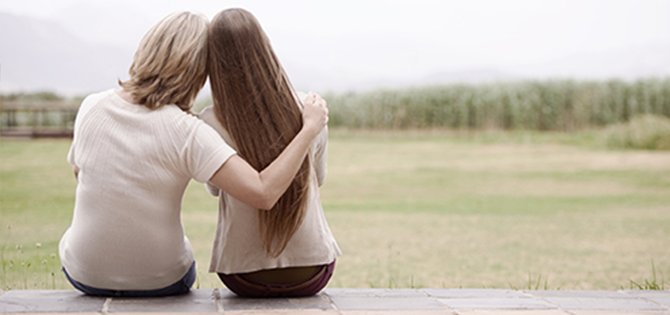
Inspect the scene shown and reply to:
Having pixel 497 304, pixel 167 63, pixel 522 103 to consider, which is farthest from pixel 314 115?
pixel 522 103

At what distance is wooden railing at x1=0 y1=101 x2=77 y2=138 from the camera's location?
7757mm

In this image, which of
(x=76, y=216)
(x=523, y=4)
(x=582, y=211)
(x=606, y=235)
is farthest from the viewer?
(x=523, y=4)

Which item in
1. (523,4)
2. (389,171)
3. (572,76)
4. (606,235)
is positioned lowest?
(389,171)

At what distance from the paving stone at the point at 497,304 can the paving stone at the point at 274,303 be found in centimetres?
31

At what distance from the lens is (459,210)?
6.36 meters

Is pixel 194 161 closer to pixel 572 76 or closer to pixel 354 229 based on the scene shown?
pixel 354 229

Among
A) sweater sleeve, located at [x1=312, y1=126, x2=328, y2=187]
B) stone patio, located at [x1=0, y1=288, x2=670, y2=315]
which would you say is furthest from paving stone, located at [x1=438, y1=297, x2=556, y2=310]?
sweater sleeve, located at [x1=312, y1=126, x2=328, y2=187]

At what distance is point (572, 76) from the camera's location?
1234cm

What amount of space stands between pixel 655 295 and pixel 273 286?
106 centimetres

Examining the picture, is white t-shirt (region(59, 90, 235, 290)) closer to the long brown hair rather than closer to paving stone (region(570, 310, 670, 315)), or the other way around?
the long brown hair

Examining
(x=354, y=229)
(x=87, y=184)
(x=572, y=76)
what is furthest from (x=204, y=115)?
(x=572, y=76)

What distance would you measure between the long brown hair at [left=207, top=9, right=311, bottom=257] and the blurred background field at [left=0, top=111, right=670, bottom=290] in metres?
1.05

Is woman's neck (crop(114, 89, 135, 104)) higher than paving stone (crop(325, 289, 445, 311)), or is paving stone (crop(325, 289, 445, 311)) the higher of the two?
woman's neck (crop(114, 89, 135, 104))

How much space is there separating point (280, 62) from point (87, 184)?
0.49m
